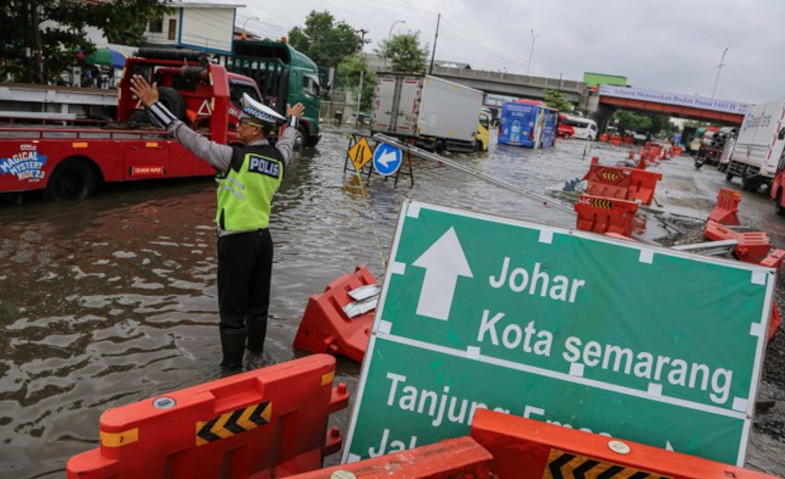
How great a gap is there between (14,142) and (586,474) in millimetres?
8863

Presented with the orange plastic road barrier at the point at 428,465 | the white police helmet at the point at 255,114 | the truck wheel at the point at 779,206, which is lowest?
the orange plastic road barrier at the point at 428,465

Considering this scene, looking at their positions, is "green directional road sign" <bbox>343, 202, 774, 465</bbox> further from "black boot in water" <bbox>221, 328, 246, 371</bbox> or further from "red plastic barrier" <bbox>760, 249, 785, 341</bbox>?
"red plastic barrier" <bbox>760, 249, 785, 341</bbox>

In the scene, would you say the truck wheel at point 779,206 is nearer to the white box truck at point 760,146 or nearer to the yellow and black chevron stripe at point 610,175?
the white box truck at point 760,146

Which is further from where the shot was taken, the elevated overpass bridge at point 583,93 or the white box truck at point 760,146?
the elevated overpass bridge at point 583,93

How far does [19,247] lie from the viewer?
7.30m

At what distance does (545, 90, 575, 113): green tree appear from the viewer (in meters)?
78.1

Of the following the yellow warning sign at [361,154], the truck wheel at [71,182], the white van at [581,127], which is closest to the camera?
the truck wheel at [71,182]

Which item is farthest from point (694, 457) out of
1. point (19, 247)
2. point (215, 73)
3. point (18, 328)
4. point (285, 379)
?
point (215, 73)

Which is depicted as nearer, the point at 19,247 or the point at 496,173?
the point at 19,247

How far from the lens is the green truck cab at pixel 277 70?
19406mm

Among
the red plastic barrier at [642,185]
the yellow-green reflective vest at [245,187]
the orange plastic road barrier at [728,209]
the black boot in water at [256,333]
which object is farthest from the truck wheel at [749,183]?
the yellow-green reflective vest at [245,187]

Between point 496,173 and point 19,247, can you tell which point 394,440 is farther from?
point 496,173

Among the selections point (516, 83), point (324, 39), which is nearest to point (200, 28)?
point (516, 83)

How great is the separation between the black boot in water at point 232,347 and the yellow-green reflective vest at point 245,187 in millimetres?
814
